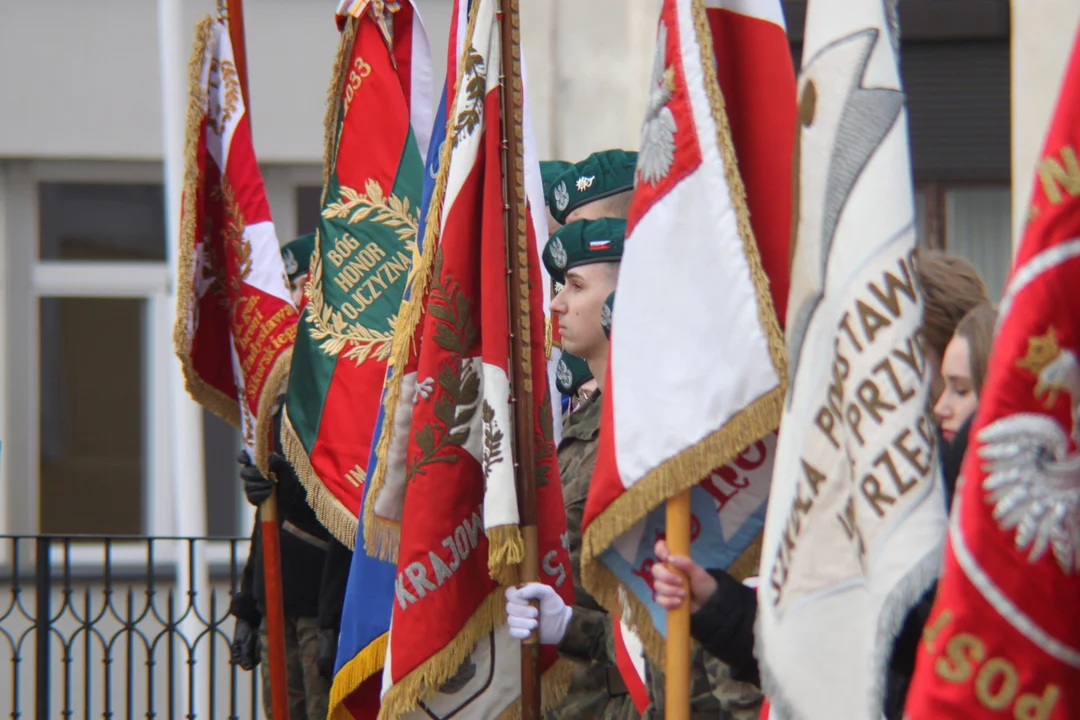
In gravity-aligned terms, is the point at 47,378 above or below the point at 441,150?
below

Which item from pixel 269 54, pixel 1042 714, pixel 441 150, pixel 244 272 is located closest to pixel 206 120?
pixel 244 272

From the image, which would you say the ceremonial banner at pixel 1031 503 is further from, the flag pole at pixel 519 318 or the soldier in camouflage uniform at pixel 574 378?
the soldier in camouflage uniform at pixel 574 378

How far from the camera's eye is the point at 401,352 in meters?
3.15

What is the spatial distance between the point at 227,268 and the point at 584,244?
1.69 meters

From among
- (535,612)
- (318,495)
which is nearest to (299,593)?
(318,495)

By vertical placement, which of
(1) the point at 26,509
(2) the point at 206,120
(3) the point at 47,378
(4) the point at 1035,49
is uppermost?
(4) the point at 1035,49

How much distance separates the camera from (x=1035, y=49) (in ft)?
21.3

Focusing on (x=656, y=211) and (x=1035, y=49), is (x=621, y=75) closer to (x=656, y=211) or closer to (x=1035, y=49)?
(x=1035, y=49)

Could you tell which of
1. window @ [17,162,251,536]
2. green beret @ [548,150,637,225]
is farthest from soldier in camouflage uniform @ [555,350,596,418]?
window @ [17,162,251,536]

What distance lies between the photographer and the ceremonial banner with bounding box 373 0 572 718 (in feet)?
9.86

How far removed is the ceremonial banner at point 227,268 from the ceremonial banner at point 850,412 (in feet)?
8.29

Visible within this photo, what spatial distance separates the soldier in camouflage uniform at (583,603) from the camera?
2.65 m

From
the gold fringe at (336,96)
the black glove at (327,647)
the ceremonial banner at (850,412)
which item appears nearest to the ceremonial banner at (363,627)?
the gold fringe at (336,96)

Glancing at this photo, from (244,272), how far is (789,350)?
2673 mm
